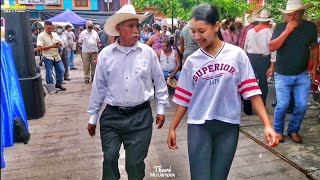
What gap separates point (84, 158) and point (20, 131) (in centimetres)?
123

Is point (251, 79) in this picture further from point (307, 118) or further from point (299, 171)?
point (307, 118)

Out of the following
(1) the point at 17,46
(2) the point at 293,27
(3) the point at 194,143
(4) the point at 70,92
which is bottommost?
(4) the point at 70,92

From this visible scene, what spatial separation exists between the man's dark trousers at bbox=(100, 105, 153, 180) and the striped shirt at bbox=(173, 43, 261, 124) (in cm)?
69

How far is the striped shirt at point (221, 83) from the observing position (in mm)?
2441

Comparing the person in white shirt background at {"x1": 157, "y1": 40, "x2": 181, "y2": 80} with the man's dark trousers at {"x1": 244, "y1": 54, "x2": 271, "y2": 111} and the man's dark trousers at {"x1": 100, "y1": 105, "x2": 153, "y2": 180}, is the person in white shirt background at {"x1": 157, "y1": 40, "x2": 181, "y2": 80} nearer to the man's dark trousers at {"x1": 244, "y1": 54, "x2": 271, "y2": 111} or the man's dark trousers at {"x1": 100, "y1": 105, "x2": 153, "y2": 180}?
the man's dark trousers at {"x1": 244, "y1": 54, "x2": 271, "y2": 111}

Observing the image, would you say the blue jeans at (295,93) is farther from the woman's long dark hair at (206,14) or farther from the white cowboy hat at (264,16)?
the woman's long dark hair at (206,14)

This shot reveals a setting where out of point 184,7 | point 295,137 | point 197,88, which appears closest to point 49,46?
point 184,7

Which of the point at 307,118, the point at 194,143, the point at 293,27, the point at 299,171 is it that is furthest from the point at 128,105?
the point at 307,118

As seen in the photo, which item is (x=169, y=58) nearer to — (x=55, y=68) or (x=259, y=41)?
(x=259, y=41)

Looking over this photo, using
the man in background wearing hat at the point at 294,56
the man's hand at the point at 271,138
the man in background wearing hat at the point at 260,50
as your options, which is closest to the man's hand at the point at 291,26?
the man in background wearing hat at the point at 294,56

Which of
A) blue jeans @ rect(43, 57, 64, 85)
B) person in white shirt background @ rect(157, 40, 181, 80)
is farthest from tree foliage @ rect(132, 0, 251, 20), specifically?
blue jeans @ rect(43, 57, 64, 85)

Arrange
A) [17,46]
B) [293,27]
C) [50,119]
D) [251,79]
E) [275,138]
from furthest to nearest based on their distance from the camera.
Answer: [50,119] < [17,46] < [293,27] < [251,79] < [275,138]

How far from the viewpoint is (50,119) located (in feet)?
21.2

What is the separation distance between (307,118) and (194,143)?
4.28 m
